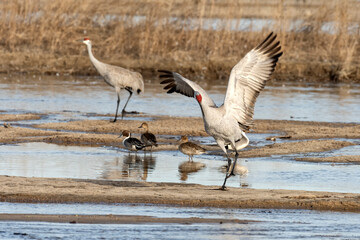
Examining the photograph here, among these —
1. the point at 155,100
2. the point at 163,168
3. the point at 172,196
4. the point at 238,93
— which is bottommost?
the point at 155,100

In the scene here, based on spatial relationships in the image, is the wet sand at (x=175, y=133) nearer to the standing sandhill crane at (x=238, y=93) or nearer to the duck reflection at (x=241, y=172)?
the duck reflection at (x=241, y=172)

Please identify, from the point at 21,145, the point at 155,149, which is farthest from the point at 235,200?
the point at 21,145

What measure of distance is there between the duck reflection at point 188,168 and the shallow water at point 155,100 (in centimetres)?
555

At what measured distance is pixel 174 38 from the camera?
26469 millimetres

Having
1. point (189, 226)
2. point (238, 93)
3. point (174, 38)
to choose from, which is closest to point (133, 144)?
point (238, 93)

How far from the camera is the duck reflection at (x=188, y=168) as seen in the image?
10.8 metres

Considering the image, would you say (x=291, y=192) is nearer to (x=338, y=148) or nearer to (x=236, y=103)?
(x=236, y=103)

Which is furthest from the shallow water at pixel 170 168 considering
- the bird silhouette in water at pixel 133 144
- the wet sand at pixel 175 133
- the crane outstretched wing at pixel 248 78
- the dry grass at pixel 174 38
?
the dry grass at pixel 174 38

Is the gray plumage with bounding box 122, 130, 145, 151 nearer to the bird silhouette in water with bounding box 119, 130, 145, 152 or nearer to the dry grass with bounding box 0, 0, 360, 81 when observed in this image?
the bird silhouette in water with bounding box 119, 130, 145, 152

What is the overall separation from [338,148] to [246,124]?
3897 millimetres

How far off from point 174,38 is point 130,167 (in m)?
15.4

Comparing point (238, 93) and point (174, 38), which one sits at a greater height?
point (238, 93)

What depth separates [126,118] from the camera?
17.1 meters

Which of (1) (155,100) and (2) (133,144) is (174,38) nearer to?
(1) (155,100)
